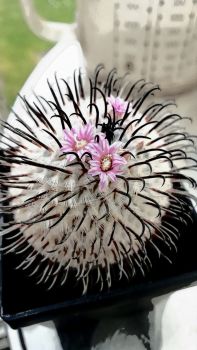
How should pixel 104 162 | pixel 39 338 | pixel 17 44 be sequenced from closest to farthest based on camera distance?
pixel 104 162 → pixel 39 338 → pixel 17 44

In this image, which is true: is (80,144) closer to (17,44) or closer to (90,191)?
(90,191)

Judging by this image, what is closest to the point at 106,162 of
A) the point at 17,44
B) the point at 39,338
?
the point at 39,338

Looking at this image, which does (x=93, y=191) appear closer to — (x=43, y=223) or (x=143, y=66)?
(x=43, y=223)

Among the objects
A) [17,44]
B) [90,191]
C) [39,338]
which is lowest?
[39,338]

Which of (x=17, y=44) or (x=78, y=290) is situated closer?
(x=78, y=290)

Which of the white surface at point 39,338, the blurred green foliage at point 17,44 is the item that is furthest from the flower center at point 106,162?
the blurred green foliage at point 17,44

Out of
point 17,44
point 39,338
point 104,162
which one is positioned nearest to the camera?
point 104,162

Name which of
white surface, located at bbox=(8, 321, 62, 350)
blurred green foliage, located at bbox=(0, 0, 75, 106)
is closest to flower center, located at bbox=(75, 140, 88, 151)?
white surface, located at bbox=(8, 321, 62, 350)
